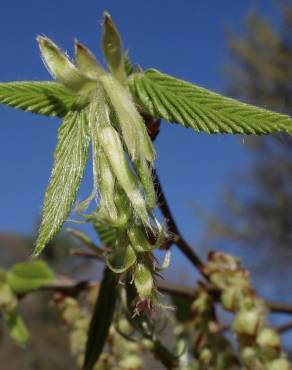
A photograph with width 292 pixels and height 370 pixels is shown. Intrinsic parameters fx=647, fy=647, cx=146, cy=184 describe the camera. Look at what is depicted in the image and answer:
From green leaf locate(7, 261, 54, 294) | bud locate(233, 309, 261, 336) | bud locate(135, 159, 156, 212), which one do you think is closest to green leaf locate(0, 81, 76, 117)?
bud locate(135, 159, 156, 212)

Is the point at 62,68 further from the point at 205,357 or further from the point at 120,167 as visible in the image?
the point at 205,357

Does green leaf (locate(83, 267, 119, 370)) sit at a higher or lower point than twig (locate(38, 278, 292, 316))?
lower

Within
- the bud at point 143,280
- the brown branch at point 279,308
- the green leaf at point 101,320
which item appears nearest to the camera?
the bud at point 143,280

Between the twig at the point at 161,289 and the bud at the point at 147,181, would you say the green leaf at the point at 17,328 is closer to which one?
the twig at the point at 161,289

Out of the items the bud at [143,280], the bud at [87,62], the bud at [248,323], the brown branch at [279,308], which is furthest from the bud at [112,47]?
the brown branch at [279,308]

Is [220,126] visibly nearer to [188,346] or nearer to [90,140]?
[90,140]

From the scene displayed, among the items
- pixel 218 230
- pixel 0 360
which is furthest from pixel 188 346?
pixel 218 230

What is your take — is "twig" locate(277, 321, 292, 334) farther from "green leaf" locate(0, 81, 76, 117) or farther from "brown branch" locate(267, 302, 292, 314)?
"green leaf" locate(0, 81, 76, 117)
